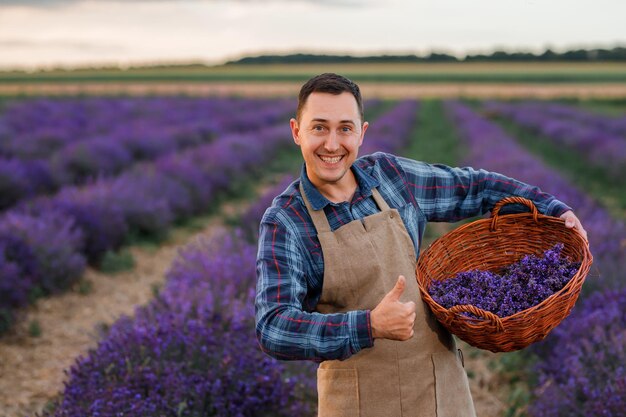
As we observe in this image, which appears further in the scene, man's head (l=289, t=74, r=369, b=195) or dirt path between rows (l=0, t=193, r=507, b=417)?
dirt path between rows (l=0, t=193, r=507, b=417)

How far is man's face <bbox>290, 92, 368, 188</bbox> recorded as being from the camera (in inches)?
71.8

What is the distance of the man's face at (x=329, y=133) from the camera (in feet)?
5.98

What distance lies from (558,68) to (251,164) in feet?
235

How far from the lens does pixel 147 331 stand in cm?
321

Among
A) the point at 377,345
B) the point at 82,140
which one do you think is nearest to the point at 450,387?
the point at 377,345

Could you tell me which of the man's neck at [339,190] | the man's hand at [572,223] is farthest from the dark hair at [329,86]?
the man's hand at [572,223]

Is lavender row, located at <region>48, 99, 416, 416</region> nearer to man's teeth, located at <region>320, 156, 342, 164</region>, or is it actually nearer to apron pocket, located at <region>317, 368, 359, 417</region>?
apron pocket, located at <region>317, 368, 359, 417</region>

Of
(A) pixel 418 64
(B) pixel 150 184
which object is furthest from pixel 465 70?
(B) pixel 150 184

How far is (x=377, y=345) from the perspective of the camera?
1861mm

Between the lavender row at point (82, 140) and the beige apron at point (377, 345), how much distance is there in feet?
21.2

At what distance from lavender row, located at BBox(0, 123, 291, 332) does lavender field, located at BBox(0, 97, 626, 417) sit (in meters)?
0.02

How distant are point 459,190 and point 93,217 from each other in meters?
5.19

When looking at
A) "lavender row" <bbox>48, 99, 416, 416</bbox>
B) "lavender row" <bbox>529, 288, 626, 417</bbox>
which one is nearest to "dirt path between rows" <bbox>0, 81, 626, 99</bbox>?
"lavender row" <bbox>529, 288, 626, 417</bbox>

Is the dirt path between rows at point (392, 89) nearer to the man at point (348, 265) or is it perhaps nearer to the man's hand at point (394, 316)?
the man at point (348, 265)
